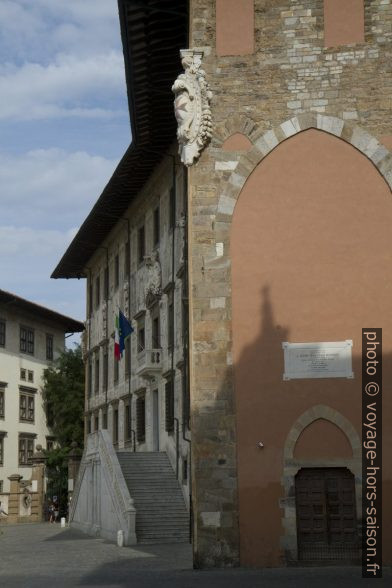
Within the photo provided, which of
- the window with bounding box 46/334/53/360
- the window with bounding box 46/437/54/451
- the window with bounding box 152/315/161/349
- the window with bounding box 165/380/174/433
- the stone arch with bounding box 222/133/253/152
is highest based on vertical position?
the stone arch with bounding box 222/133/253/152

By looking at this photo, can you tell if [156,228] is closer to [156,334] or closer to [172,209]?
[172,209]

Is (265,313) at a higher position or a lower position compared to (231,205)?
lower

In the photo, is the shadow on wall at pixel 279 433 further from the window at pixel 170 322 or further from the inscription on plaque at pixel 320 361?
the window at pixel 170 322

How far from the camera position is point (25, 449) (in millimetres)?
53000

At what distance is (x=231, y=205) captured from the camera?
65.4 ft

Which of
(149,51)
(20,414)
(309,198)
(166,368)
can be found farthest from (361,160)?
(20,414)

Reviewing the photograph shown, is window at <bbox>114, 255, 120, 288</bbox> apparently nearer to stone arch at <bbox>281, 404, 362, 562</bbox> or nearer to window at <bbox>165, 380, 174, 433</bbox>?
window at <bbox>165, 380, 174, 433</bbox>

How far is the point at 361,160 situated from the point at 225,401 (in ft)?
18.3

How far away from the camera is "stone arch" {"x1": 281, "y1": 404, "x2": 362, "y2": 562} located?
1858cm

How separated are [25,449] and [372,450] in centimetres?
3732

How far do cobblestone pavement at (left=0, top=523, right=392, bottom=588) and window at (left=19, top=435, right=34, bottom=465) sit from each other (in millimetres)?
26980

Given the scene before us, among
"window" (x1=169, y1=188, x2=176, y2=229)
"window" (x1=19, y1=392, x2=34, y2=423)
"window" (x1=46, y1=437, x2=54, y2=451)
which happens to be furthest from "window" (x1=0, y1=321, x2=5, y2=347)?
"window" (x1=169, y1=188, x2=176, y2=229)

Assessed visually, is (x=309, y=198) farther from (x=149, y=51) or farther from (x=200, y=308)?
(x=149, y=51)

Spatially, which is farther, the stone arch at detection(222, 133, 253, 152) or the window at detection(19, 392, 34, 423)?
the window at detection(19, 392, 34, 423)
